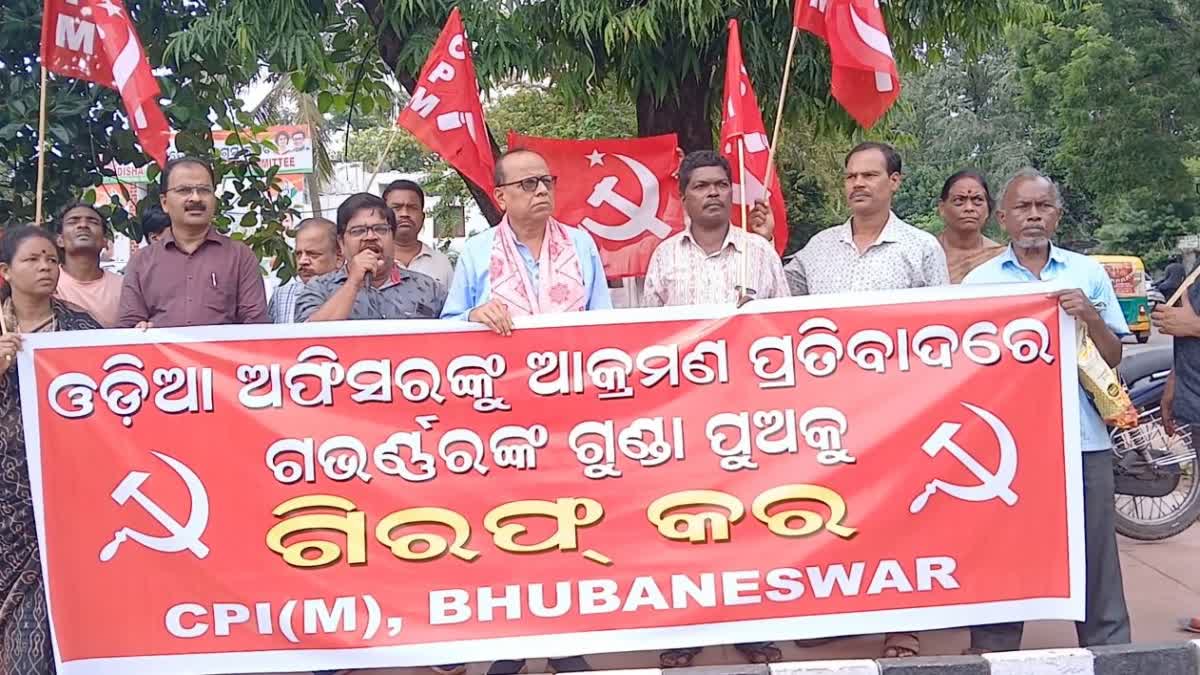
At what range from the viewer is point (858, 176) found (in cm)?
382

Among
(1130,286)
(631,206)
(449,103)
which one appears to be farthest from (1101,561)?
(1130,286)

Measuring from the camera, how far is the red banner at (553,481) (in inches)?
133

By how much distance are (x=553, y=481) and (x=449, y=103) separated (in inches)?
79.6

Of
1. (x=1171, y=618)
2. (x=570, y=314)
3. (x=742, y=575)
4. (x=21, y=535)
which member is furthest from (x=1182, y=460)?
(x=21, y=535)

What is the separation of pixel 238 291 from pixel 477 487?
1117 millimetres

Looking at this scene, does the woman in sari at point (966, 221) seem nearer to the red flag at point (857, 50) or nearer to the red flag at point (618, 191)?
the red flag at point (857, 50)

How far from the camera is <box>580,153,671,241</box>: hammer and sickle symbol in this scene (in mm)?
6047

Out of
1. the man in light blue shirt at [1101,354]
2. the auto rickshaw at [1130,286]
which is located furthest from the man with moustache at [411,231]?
the auto rickshaw at [1130,286]

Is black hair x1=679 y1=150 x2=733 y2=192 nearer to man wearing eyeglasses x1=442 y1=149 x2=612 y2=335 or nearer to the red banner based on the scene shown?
man wearing eyeglasses x1=442 y1=149 x2=612 y2=335

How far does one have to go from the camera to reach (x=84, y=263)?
450 cm

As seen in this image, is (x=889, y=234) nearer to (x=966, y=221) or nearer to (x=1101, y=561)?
(x=966, y=221)

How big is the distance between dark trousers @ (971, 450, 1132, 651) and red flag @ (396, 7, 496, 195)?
2767 millimetres

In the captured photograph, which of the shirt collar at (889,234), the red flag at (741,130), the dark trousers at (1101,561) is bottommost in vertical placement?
the dark trousers at (1101,561)

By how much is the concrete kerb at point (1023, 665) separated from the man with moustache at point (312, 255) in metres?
1.97
